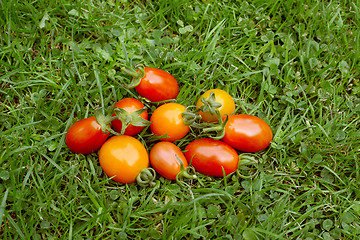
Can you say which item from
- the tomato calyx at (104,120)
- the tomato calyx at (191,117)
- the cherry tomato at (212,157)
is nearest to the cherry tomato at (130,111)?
the tomato calyx at (104,120)

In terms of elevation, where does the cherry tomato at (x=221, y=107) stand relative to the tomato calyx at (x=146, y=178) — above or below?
above

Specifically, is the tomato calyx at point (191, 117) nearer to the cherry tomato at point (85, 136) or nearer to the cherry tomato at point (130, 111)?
the cherry tomato at point (130, 111)

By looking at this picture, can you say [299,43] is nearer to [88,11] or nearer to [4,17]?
[88,11]

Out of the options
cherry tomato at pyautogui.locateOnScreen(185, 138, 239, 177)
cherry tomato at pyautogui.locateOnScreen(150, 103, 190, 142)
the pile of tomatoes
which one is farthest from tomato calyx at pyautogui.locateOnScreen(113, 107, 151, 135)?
cherry tomato at pyautogui.locateOnScreen(185, 138, 239, 177)

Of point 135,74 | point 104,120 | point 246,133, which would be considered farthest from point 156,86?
point 246,133

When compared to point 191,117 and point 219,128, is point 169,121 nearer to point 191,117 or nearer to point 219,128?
point 191,117

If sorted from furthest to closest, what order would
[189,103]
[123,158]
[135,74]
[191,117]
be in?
[189,103] < [135,74] < [191,117] < [123,158]

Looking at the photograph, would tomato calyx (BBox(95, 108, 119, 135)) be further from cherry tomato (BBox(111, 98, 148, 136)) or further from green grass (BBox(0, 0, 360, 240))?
green grass (BBox(0, 0, 360, 240))
